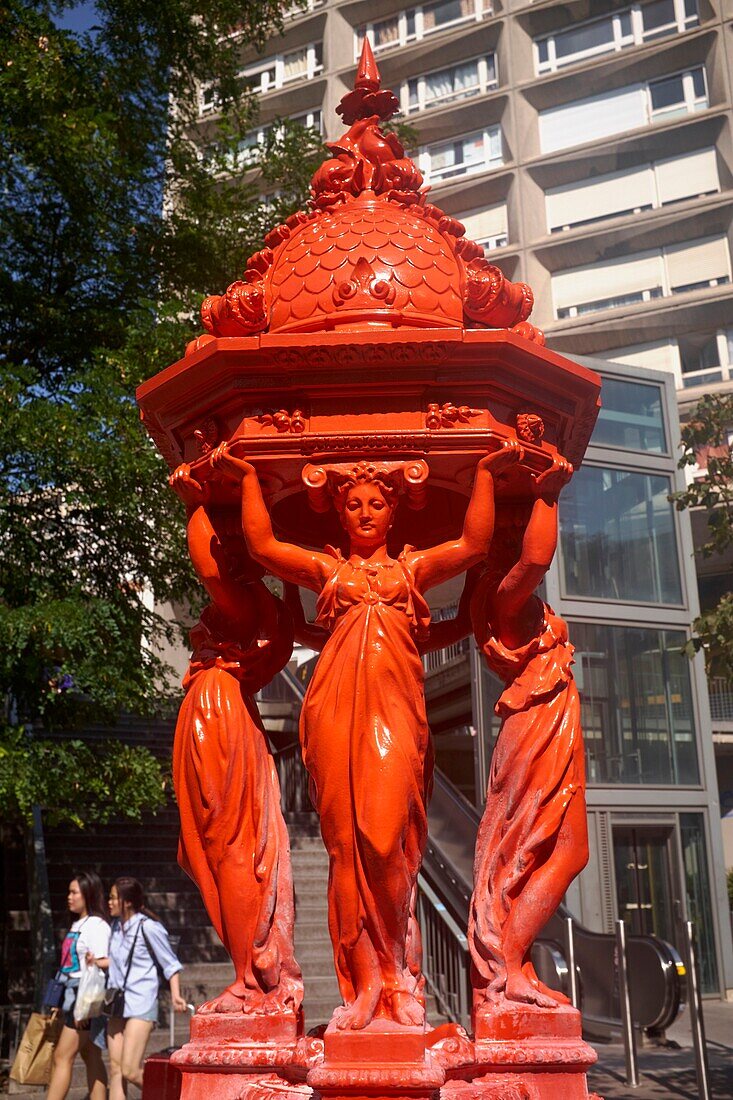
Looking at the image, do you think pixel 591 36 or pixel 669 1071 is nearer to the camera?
pixel 669 1071

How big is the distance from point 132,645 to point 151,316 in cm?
281

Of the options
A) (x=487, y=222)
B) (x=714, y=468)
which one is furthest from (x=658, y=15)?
(x=714, y=468)

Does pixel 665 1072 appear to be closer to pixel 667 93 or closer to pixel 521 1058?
pixel 521 1058

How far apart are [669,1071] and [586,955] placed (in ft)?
4.22

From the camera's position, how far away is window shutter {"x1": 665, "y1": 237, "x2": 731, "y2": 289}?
2799 cm

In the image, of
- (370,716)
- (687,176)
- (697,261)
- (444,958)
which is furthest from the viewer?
(687,176)

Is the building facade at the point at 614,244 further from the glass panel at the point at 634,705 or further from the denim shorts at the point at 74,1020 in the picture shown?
the denim shorts at the point at 74,1020

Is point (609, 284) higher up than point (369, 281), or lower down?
higher up

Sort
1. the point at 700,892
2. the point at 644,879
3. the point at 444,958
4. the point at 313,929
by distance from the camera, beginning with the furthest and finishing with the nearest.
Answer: the point at 700,892 < the point at 644,879 < the point at 313,929 < the point at 444,958

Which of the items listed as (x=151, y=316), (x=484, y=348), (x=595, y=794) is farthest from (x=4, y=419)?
(x=595, y=794)

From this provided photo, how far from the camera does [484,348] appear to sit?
3355 mm

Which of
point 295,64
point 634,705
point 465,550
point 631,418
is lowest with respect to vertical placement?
point 465,550

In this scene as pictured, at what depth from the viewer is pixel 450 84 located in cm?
3328

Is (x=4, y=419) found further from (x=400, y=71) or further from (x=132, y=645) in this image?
(x=400, y=71)
